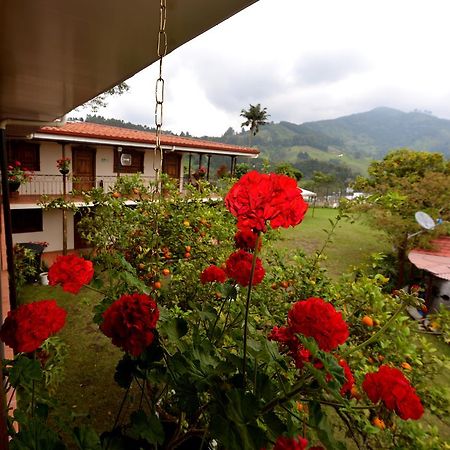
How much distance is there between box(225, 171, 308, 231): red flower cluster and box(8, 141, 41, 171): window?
37.7 ft

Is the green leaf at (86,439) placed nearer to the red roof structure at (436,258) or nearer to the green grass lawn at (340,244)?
the red roof structure at (436,258)

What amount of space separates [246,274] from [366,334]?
134 centimetres

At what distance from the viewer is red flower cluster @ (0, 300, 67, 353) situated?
0.87 meters

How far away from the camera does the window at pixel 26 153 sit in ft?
32.1

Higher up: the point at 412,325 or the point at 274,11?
the point at 274,11

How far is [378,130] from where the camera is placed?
164875 millimetres

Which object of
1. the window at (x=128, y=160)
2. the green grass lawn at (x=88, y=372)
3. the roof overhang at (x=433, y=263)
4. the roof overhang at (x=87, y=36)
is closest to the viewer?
the roof overhang at (x=87, y=36)

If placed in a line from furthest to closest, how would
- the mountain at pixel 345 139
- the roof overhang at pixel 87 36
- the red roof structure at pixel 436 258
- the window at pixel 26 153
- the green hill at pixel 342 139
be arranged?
the mountain at pixel 345 139
the green hill at pixel 342 139
the window at pixel 26 153
the red roof structure at pixel 436 258
the roof overhang at pixel 87 36

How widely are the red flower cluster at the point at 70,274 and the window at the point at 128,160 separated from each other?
1192 centimetres

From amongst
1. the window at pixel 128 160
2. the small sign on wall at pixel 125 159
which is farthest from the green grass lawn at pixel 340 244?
the small sign on wall at pixel 125 159

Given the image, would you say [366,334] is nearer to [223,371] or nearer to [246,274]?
[246,274]

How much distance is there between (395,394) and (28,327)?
1017 mm

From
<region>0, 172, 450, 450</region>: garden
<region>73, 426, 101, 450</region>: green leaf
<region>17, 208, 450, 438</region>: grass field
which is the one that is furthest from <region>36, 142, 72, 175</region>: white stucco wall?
<region>73, 426, 101, 450</region>: green leaf

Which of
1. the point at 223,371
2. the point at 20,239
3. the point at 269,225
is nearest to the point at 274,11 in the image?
the point at 269,225
